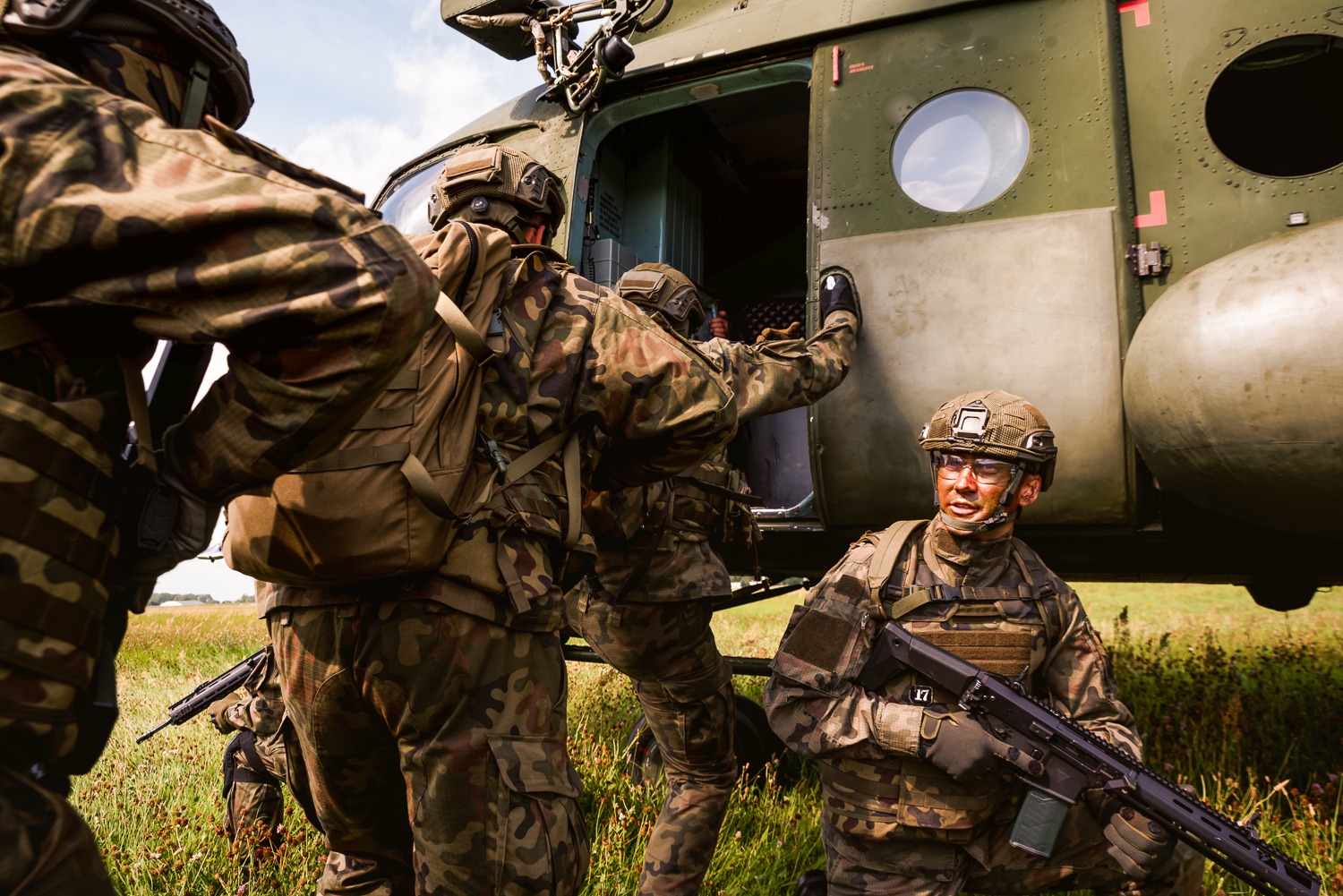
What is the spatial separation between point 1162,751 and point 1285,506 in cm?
229

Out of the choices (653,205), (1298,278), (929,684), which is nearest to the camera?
(1298,278)

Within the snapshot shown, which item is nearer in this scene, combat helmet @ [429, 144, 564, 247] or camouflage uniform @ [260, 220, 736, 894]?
camouflage uniform @ [260, 220, 736, 894]

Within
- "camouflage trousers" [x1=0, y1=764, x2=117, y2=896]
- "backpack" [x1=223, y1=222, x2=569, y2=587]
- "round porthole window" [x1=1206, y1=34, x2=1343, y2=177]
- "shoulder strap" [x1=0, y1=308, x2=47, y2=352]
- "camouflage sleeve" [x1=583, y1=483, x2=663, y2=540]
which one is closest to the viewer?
"camouflage trousers" [x1=0, y1=764, x2=117, y2=896]

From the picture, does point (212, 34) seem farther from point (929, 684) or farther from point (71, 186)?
point (929, 684)

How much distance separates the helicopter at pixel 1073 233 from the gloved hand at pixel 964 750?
95 centimetres

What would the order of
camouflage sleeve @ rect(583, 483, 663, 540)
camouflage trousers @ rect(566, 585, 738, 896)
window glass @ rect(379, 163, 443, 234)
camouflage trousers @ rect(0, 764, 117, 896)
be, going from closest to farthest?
camouflage trousers @ rect(0, 764, 117, 896)
camouflage sleeve @ rect(583, 483, 663, 540)
camouflage trousers @ rect(566, 585, 738, 896)
window glass @ rect(379, 163, 443, 234)

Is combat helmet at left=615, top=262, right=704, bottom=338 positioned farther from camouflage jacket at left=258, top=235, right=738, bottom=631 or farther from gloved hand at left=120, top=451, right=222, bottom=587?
gloved hand at left=120, top=451, right=222, bottom=587

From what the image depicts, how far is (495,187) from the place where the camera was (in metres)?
2.07

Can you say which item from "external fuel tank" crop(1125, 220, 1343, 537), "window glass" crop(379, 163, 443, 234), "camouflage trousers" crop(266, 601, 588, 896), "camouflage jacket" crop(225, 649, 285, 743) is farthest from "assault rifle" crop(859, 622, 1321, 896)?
"window glass" crop(379, 163, 443, 234)

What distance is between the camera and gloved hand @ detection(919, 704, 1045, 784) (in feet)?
7.26

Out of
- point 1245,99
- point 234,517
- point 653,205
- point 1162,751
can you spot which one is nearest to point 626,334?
point 234,517

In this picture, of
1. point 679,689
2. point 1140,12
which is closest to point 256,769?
point 679,689

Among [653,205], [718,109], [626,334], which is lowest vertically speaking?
[626,334]

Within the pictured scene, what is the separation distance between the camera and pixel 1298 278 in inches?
83.0
